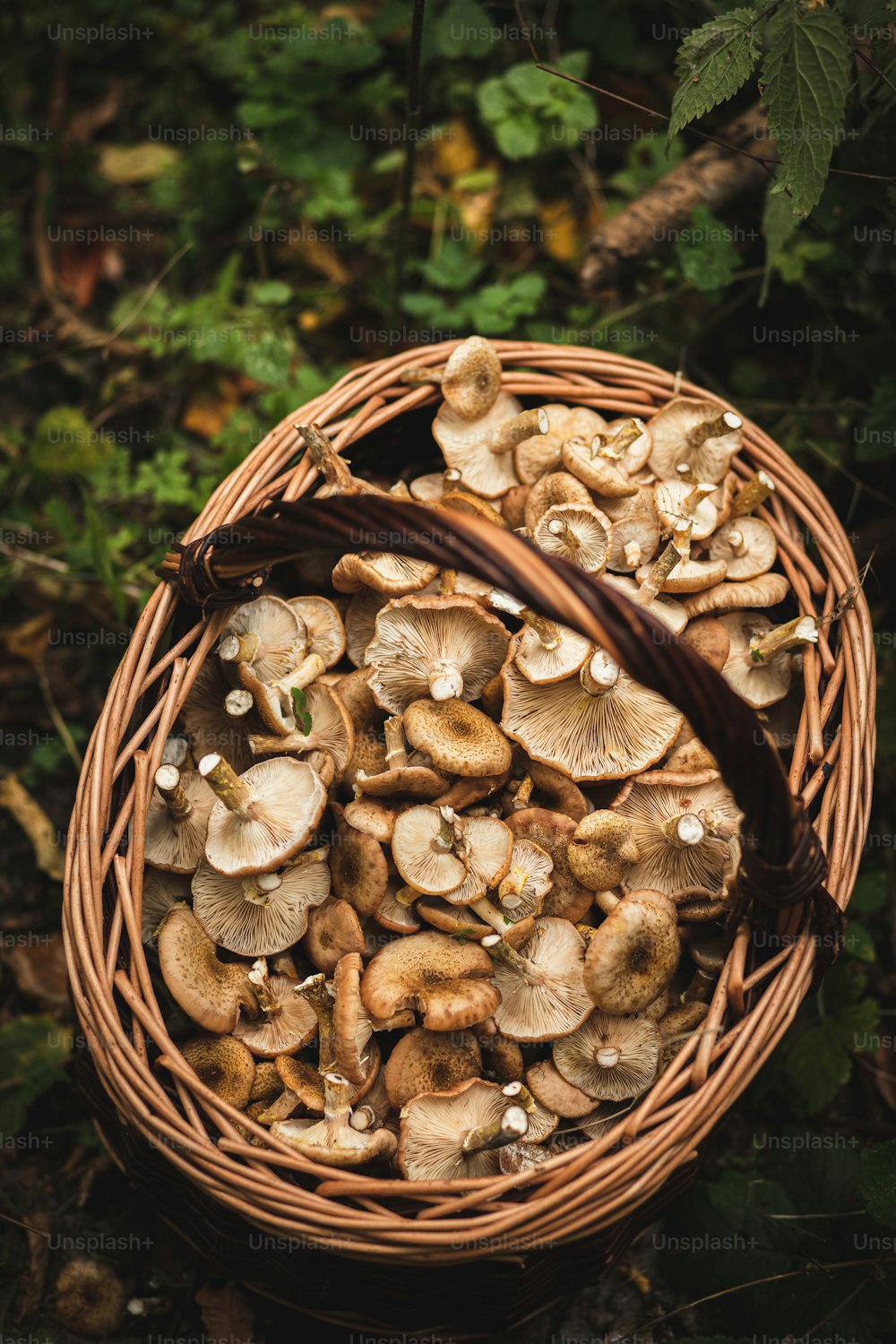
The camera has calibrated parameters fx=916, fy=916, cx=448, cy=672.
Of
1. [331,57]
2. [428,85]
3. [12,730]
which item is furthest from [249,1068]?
[428,85]

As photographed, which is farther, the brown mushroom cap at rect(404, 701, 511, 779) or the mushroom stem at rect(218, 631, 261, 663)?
the mushroom stem at rect(218, 631, 261, 663)

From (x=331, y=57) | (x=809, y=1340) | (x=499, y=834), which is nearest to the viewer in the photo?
(x=499, y=834)

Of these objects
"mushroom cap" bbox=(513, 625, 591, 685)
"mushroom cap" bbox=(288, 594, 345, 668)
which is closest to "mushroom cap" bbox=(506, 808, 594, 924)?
"mushroom cap" bbox=(513, 625, 591, 685)

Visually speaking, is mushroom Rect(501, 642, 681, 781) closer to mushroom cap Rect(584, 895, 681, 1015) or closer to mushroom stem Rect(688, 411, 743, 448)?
mushroom cap Rect(584, 895, 681, 1015)

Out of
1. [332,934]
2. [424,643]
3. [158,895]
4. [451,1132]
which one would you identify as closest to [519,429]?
[424,643]

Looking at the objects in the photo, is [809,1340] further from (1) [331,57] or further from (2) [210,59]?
(2) [210,59]

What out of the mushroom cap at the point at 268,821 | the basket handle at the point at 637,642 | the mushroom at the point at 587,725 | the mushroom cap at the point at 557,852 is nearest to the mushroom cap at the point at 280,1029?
the mushroom cap at the point at 268,821

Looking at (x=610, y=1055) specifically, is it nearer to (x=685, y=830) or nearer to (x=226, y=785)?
(x=685, y=830)

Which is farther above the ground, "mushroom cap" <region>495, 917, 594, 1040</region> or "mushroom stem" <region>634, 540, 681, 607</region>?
"mushroom stem" <region>634, 540, 681, 607</region>
